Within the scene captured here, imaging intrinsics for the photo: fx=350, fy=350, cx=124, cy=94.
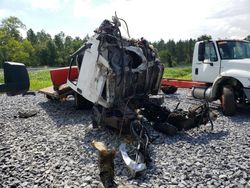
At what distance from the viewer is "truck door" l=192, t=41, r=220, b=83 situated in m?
11.1

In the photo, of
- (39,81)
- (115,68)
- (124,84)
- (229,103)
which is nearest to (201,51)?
(229,103)

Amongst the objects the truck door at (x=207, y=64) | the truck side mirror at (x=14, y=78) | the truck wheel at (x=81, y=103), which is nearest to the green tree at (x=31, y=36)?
the truck wheel at (x=81, y=103)

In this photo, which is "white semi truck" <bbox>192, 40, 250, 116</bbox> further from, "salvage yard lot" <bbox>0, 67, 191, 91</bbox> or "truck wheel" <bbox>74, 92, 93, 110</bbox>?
"salvage yard lot" <bbox>0, 67, 191, 91</bbox>

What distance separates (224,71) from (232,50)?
0.90 metres

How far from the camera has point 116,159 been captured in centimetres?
638

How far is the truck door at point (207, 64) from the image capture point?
1107 centimetres

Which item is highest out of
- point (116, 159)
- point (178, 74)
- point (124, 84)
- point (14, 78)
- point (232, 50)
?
point (232, 50)

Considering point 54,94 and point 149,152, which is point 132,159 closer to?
point 149,152

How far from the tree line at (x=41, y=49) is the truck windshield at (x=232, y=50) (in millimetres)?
55384

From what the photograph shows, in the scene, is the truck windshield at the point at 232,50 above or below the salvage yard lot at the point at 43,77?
above

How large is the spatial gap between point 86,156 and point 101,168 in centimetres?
148

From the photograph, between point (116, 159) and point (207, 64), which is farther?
point (207, 64)

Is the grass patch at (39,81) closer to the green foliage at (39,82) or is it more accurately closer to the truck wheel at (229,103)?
the green foliage at (39,82)

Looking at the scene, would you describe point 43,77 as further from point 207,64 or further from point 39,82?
point 207,64
